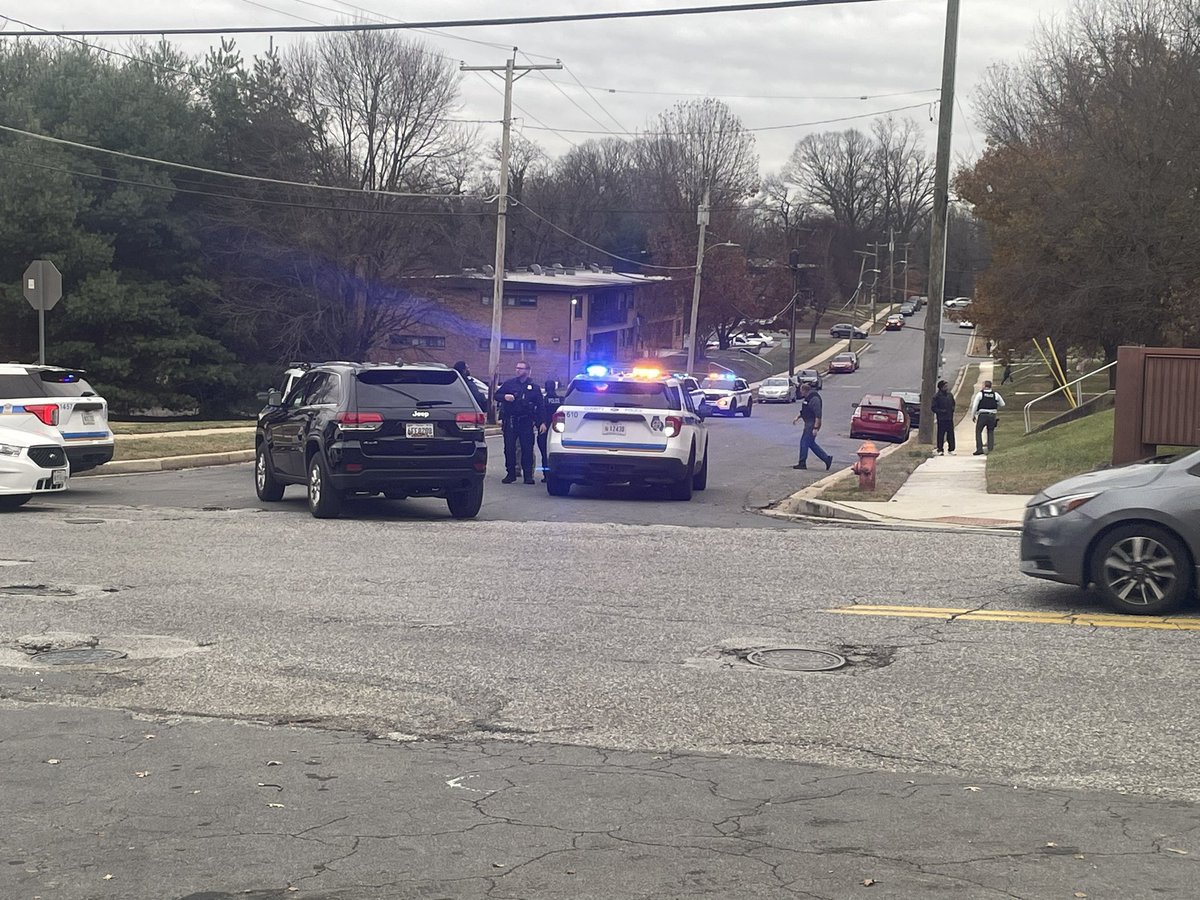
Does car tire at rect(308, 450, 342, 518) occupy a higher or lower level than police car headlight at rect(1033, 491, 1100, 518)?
lower

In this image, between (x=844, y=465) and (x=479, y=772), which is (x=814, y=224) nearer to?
(x=844, y=465)

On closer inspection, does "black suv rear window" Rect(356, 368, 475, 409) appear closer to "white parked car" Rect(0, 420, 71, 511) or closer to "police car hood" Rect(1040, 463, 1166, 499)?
"white parked car" Rect(0, 420, 71, 511)

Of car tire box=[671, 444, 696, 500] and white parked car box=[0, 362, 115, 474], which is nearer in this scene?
white parked car box=[0, 362, 115, 474]

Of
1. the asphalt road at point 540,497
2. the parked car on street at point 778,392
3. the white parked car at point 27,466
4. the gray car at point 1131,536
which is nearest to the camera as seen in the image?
the gray car at point 1131,536

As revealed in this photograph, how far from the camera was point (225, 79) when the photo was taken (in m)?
53.8

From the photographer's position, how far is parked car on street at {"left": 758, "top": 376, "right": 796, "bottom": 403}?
216 ft

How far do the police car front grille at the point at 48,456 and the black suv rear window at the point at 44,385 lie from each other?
1.77 metres

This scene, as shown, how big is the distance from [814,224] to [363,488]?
120m

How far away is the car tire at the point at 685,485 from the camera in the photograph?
1834cm

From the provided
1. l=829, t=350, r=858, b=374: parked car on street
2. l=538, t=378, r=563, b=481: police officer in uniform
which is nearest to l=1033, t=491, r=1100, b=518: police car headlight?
l=538, t=378, r=563, b=481: police officer in uniform

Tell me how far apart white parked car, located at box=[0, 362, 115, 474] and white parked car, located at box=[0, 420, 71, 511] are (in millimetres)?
1065

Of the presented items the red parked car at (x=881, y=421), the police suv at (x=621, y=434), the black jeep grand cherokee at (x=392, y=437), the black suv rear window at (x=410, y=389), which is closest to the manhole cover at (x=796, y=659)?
the black jeep grand cherokee at (x=392, y=437)

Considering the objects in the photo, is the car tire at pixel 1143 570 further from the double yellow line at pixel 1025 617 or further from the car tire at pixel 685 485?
the car tire at pixel 685 485

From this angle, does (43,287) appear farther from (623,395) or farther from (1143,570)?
(1143,570)
